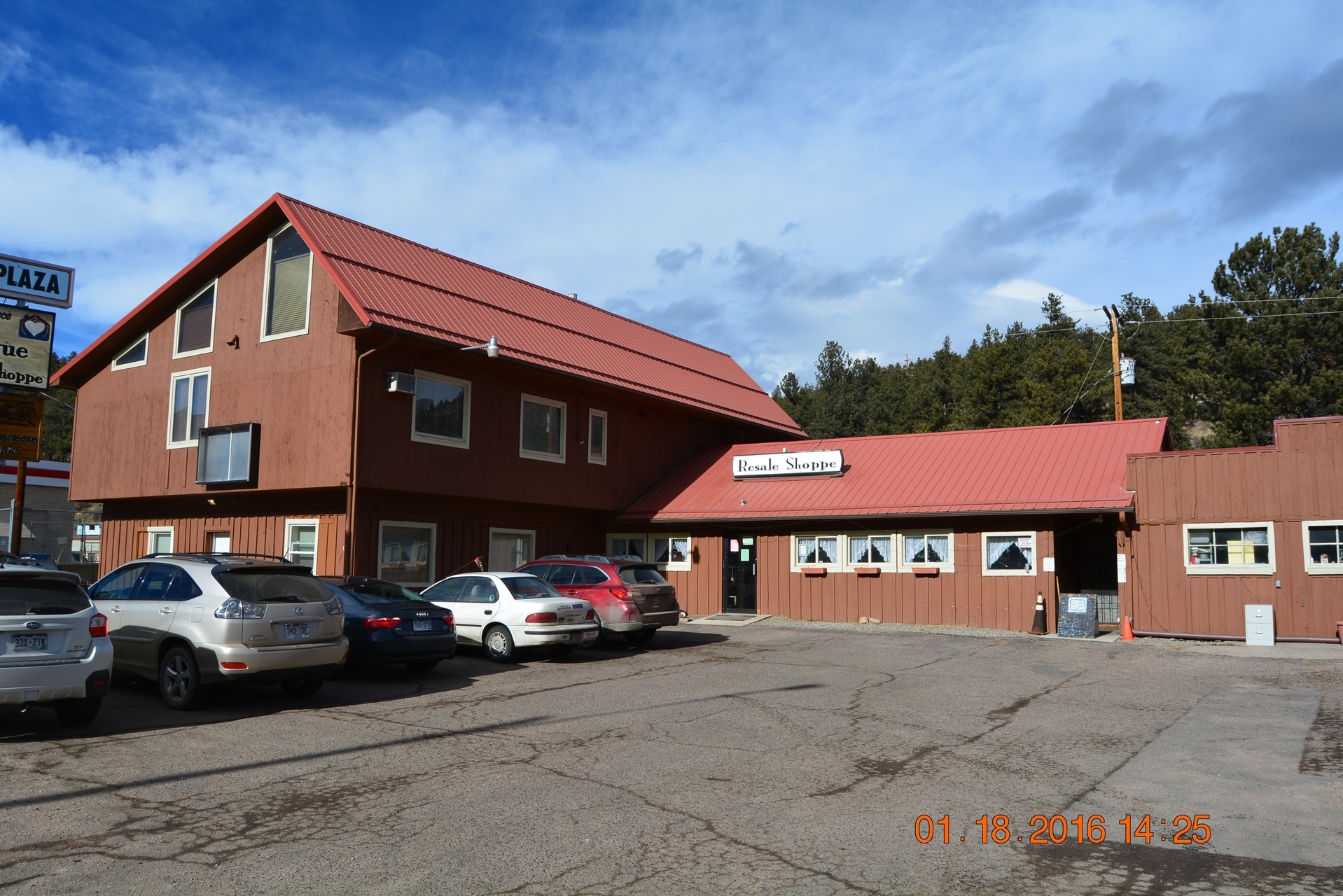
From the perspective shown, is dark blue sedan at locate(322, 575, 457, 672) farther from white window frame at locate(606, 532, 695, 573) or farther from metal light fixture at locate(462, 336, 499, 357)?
white window frame at locate(606, 532, 695, 573)

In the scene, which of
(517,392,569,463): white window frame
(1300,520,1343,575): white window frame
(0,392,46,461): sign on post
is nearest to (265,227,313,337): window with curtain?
(0,392,46,461): sign on post

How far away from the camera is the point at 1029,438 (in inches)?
1010

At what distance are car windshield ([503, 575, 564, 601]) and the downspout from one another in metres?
5.06

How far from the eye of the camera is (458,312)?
23.4m

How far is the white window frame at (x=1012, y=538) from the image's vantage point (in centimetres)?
2228

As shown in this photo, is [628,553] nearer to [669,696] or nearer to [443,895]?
[669,696]

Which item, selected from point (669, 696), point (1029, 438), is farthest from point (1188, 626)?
point (669, 696)

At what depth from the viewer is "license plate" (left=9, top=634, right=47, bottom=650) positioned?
9.27 m

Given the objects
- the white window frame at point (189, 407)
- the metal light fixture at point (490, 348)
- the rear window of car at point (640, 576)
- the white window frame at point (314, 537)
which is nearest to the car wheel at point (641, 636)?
the rear window of car at point (640, 576)

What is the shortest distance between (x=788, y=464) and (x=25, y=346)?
18.0 metres

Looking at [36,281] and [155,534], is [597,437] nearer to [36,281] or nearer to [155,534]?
[155,534]

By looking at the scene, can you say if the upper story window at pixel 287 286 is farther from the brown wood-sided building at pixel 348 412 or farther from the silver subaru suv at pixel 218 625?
the silver subaru suv at pixel 218 625

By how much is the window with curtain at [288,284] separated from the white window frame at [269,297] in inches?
0.6

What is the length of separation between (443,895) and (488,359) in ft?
59.8
